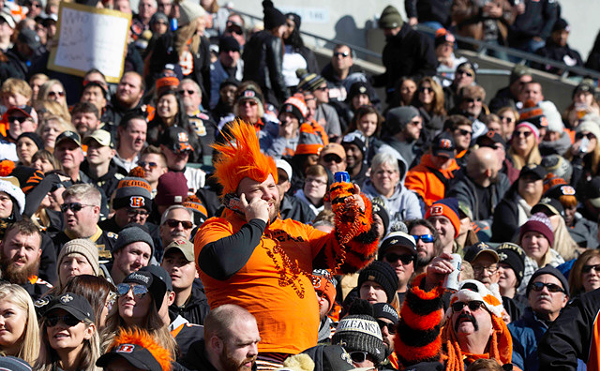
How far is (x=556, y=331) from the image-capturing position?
218 inches

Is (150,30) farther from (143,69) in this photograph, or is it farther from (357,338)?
(357,338)

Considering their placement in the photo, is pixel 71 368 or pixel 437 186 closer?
pixel 71 368

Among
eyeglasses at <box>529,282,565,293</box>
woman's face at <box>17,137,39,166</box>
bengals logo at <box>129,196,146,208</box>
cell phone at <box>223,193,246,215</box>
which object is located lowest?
woman's face at <box>17,137,39,166</box>

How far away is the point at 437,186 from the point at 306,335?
5.51 meters

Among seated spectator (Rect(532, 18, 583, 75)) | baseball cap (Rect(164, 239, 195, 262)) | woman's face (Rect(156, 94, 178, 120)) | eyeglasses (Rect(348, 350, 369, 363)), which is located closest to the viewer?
eyeglasses (Rect(348, 350, 369, 363))

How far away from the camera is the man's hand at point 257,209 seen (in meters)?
5.46

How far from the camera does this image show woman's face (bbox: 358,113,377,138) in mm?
12070

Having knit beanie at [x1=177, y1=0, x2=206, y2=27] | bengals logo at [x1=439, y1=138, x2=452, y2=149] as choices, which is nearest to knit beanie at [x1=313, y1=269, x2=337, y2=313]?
bengals logo at [x1=439, y1=138, x2=452, y2=149]

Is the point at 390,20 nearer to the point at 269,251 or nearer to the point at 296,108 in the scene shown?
the point at 296,108

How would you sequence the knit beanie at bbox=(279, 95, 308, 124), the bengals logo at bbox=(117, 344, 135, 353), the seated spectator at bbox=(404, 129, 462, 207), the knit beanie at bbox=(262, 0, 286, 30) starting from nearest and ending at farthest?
1. the bengals logo at bbox=(117, 344, 135, 353)
2. the seated spectator at bbox=(404, 129, 462, 207)
3. the knit beanie at bbox=(279, 95, 308, 124)
4. the knit beanie at bbox=(262, 0, 286, 30)

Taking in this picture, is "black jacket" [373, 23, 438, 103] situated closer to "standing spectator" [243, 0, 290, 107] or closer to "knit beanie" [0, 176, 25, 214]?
"standing spectator" [243, 0, 290, 107]

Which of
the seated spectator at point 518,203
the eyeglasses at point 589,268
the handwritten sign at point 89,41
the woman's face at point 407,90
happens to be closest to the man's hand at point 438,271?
the eyeglasses at point 589,268

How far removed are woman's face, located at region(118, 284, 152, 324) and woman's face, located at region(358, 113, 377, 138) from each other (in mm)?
6121

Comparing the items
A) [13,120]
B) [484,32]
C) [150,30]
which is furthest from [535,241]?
[484,32]
